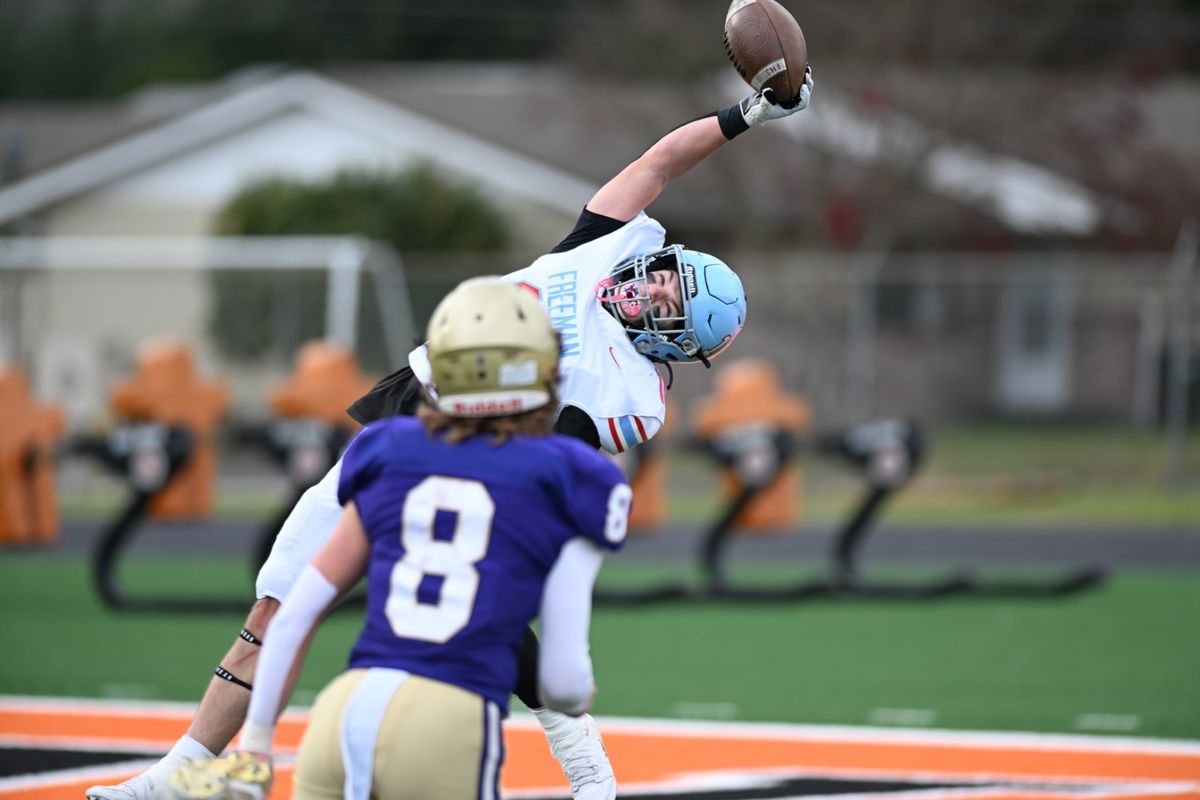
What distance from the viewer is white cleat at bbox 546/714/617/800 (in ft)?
15.6

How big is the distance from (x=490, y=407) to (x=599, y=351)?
1.18m

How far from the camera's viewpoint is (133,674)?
8.10 meters

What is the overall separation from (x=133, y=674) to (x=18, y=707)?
95cm

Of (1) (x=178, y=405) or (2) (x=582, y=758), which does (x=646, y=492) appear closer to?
(1) (x=178, y=405)

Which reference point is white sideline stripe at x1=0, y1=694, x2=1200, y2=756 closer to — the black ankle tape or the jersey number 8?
the black ankle tape

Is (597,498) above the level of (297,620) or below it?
above

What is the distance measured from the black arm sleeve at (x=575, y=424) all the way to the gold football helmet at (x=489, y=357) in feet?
3.28

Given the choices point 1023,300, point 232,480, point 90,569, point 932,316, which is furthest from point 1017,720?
point 1023,300

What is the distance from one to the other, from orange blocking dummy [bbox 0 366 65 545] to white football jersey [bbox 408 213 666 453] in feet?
24.4

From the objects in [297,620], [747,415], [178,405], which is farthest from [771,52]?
[178,405]

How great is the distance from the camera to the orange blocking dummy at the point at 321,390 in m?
10.8

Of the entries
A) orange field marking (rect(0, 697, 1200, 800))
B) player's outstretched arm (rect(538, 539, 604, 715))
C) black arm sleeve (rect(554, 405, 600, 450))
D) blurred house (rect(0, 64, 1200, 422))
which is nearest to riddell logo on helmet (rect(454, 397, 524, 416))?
player's outstretched arm (rect(538, 539, 604, 715))

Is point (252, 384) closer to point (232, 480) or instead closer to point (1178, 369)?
point (232, 480)

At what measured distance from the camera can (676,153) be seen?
4.85 metres
